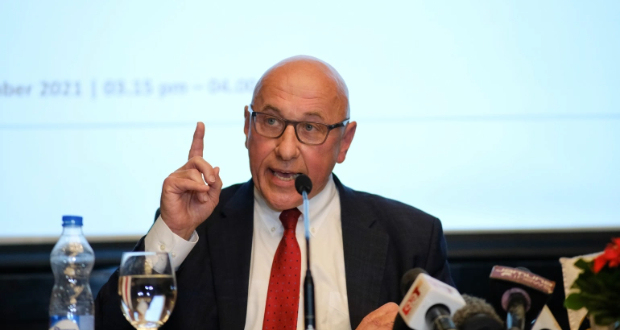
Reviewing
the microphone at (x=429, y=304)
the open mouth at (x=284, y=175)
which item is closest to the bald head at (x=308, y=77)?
the open mouth at (x=284, y=175)

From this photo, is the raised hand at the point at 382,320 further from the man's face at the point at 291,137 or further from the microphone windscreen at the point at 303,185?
the man's face at the point at 291,137

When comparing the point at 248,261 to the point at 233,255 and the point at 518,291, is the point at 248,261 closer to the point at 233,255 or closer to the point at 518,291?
the point at 233,255

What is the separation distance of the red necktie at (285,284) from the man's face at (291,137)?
11 cm

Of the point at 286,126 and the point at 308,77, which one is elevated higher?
the point at 308,77

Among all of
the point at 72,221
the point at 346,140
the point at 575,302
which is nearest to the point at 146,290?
the point at 72,221

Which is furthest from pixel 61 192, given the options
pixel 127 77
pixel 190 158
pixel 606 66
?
pixel 606 66

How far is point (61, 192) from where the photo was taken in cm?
320

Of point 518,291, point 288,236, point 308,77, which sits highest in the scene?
point 308,77

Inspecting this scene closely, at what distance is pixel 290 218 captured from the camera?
2.53m

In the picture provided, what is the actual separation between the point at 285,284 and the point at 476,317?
3.71 feet

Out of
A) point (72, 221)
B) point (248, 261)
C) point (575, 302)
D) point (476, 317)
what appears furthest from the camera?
point (248, 261)

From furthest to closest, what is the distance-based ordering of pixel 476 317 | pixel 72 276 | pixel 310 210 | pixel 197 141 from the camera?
pixel 310 210 → pixel 197 141 → pixel 72 276 → pixel 476 317

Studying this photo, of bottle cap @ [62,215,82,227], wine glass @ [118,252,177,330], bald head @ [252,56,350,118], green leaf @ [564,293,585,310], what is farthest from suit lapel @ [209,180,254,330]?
green leaf @ [564,293,585,310]

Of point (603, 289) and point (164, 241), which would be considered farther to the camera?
point (164, 241)
